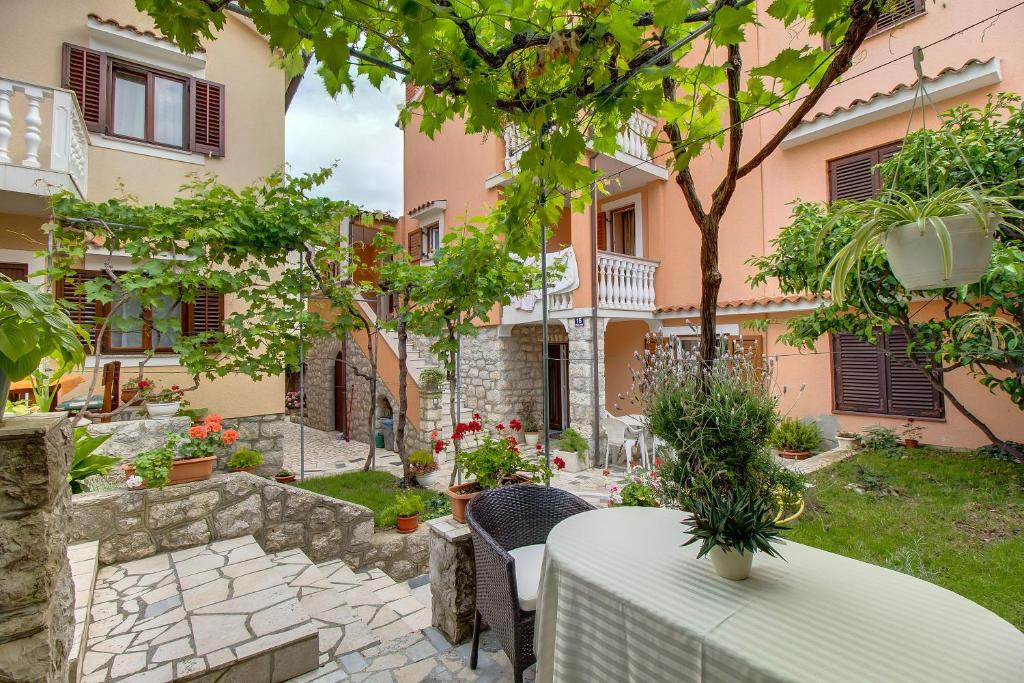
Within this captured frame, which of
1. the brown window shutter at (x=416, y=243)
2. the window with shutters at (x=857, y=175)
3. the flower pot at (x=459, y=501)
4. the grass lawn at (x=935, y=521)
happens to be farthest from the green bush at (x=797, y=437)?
the brown window shutter at (x=416, y=243)

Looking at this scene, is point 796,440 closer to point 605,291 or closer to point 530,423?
point 605,291

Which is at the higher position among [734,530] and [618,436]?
[734,530]

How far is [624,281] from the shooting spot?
337 inches

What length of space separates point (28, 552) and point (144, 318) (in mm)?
4713

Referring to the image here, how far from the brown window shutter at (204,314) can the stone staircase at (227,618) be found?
364 centimetres

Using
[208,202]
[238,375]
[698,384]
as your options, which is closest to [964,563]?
[698,384]

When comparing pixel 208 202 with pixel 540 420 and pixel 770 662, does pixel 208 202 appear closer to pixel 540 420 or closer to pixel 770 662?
pixel 770 662

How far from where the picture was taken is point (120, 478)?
4.50 metres

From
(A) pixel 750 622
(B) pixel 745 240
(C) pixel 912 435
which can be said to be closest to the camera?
(A) pixel 750 622

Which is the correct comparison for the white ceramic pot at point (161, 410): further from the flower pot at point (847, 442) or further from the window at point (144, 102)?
the flower pot at point (847, 442)

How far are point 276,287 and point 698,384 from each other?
17.8 ft

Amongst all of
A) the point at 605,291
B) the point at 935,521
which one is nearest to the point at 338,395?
the point at 605,291

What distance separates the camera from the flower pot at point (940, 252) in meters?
1.69

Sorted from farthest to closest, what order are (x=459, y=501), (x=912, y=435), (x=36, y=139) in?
(x=912, y=435) < (x=36, y=139) < (x=459, y=501)
